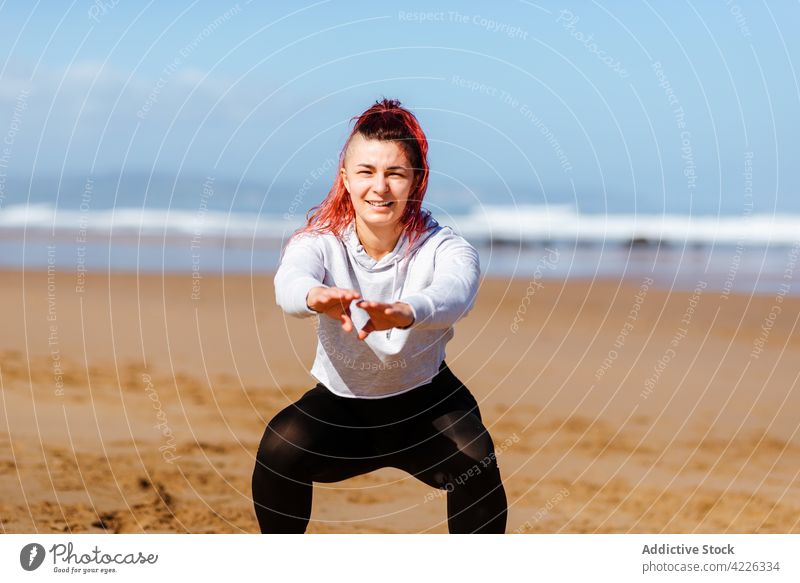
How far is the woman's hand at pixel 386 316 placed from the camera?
3.89 m

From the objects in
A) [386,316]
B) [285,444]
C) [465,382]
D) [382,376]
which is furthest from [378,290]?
[465,382]

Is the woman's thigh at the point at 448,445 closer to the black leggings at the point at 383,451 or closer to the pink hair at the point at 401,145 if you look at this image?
the black leggings at the point at 383,451

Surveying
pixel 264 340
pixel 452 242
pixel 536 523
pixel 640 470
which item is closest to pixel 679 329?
pixel 264 340

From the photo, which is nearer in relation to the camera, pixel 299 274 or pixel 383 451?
pixel 299 274

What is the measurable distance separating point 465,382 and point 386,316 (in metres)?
8.13

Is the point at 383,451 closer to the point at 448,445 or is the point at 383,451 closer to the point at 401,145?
the point at 448,445

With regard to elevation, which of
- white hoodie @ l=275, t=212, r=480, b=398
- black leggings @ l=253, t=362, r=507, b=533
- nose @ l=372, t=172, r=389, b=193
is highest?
nose @ l=372, t=172, r=389, b=193

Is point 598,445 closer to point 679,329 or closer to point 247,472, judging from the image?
point 247,472

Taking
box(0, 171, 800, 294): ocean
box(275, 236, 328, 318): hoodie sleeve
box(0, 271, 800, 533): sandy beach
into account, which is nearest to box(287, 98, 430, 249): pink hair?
box(275, 236, 328, 318): hoodie sleeve

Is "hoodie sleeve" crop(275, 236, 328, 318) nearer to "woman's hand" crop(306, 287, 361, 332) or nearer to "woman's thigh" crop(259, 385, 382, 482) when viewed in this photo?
"woman's hand" crop(306, 287, 361, 332)

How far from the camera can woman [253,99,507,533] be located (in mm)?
4719

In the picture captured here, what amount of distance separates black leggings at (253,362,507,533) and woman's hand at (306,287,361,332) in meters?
0.77

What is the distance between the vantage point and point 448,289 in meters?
4.41
